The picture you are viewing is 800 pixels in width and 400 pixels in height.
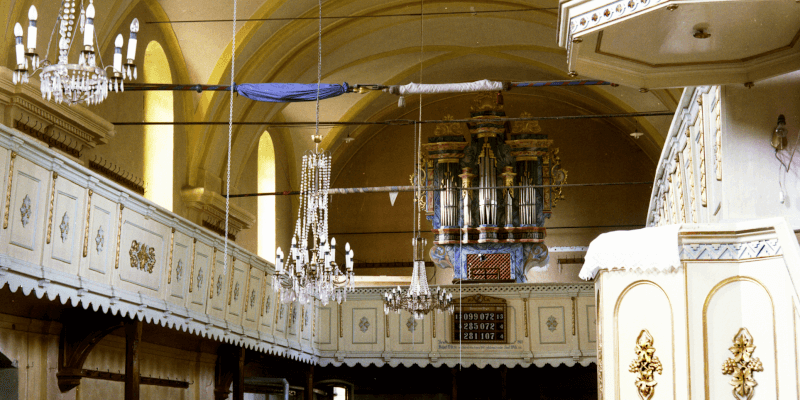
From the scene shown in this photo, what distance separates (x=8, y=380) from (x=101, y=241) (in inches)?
84.1

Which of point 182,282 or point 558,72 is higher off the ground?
point 558,72

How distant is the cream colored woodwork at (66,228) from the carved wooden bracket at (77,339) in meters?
2.11

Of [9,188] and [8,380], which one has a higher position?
[9,188]

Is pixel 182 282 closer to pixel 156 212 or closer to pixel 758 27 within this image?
pixel 156 212

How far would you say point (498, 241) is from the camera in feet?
68.5

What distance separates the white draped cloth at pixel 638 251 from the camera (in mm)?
5551

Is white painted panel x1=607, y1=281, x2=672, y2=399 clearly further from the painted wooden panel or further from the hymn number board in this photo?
the hymn number board

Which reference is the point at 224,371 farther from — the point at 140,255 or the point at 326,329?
the point at 140,255

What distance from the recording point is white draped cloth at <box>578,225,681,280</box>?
219 inches

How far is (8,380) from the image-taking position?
36.7ft

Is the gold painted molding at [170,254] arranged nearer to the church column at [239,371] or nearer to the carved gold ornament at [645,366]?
the church column at [239,371]

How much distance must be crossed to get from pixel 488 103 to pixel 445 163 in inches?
69.3

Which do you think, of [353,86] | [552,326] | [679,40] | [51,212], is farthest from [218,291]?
[679,40]

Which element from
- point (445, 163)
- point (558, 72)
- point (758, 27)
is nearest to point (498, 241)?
point (445, 163)
